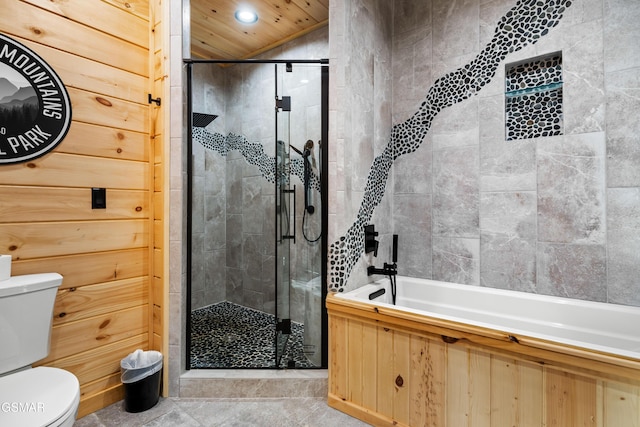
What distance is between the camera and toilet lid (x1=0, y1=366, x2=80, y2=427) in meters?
1.11

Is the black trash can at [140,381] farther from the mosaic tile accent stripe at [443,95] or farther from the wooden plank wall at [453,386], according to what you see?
the mosaic tile accent stripe at [443,95]

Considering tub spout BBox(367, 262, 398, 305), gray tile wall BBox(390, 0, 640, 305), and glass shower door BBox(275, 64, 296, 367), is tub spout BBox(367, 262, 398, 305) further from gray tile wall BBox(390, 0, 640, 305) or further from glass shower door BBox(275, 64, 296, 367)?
glass shower door BBox(275, 64, 296, 367)

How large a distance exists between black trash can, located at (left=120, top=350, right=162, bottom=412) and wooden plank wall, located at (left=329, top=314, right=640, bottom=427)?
103 centimetres

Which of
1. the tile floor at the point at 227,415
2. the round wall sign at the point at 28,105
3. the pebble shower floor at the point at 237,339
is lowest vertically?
the tile floor at the point at 227,415

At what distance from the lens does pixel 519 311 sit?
2092 mm

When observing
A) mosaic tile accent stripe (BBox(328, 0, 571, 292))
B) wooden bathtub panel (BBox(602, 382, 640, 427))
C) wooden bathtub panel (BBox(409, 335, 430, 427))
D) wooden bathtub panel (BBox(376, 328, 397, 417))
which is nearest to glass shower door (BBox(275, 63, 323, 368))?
mosaic tile accent stripe (BBox(328, 0, 571, 292))

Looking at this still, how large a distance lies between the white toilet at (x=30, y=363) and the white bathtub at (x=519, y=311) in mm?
Result: 1343

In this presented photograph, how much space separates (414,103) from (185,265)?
209 centimetres

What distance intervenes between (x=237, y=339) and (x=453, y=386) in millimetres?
1727

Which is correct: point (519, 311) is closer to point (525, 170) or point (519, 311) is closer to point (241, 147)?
point (525, 170)

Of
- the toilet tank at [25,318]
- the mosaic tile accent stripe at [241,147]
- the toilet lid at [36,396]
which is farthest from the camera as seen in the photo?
the mosaic tile accent stripe at [241,147]

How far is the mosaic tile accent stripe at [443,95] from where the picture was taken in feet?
6.78

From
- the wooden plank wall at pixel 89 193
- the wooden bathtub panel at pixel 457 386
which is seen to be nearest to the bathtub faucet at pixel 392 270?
the wooden bathtub panel at pixel 457 386

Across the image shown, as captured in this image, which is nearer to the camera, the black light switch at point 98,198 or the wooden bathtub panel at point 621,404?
the wooden bathtub panel at point 621,404
